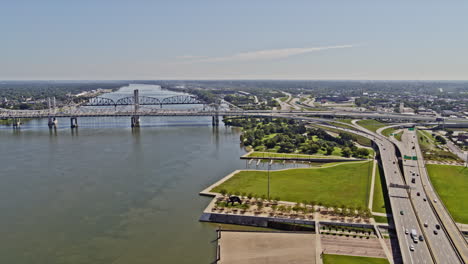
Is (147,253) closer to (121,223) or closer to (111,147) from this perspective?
(121,223)

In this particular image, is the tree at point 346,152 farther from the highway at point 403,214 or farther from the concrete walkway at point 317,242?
the concrete walkway at point 317,242

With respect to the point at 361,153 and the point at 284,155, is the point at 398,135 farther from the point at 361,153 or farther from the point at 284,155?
the point at 284,155

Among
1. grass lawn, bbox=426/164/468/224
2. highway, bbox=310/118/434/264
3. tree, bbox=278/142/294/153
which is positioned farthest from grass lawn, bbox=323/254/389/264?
tree, bbox=278/142/294/153

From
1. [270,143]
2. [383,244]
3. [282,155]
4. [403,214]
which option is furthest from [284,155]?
[383,244]

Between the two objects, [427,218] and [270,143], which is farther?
[270,143]

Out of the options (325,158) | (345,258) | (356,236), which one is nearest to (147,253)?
(345,258)
